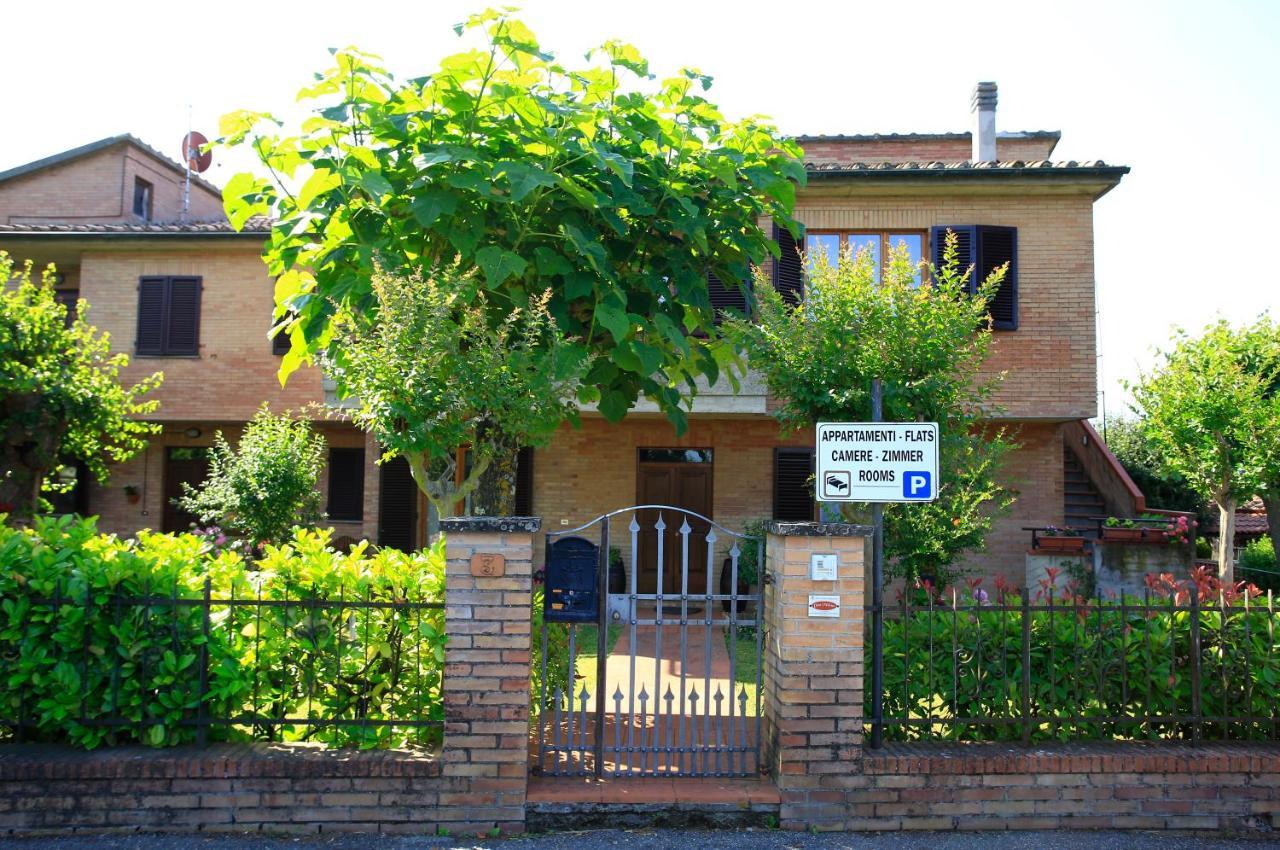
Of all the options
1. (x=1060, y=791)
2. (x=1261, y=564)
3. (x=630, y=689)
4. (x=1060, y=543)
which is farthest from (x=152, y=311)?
(x=1261, y=564)

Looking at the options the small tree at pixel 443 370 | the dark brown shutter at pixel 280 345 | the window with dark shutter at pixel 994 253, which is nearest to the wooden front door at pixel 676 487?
the window with dark shutter at pixel 994 253

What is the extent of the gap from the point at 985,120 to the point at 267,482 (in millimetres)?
12481

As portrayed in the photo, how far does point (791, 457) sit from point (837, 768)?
9.27 metres

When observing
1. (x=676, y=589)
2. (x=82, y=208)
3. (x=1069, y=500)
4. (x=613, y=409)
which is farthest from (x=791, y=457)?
(x=82, y=208)

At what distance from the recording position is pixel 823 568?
5508 mm

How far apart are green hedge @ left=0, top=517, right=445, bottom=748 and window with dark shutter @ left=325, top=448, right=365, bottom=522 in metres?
10.6

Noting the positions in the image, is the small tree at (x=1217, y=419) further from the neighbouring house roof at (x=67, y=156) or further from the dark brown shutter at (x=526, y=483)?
the neighbouring house roof at (x=67, y=156)

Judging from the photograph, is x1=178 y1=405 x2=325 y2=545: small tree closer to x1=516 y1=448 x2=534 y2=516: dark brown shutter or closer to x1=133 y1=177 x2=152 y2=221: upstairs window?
x1=516 y1=448 x2=534 y2=516: dark brown shutter

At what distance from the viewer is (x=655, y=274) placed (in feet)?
23.3

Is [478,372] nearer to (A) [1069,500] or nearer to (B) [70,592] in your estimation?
(B) [70,592]

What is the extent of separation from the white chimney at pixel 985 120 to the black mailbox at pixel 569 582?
12647mm

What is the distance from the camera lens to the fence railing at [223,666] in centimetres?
537

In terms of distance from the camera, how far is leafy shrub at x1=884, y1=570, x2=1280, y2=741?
5762mm

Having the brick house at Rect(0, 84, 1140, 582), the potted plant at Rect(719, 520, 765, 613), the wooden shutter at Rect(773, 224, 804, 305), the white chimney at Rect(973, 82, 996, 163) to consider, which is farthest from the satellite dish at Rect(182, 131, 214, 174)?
the white chimney at Rect(973, 82, 996, 163)
